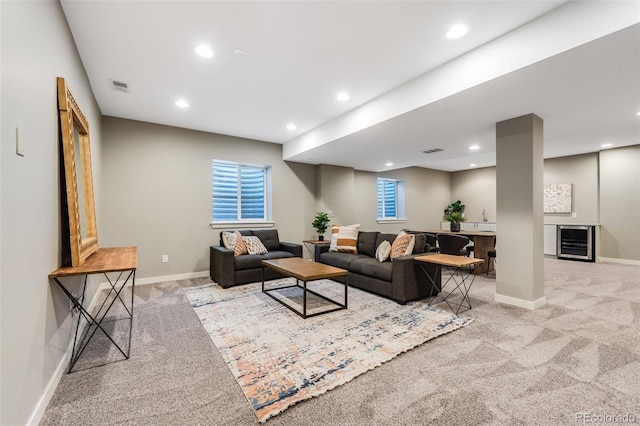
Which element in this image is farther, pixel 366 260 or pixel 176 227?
pixel 176 227

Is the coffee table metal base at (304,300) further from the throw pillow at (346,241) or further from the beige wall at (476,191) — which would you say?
the beige wall at (476,191)

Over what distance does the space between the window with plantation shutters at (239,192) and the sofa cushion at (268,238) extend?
595mm

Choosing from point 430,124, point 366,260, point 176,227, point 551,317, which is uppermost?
point 430,124

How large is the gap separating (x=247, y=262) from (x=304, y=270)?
1.44 metres

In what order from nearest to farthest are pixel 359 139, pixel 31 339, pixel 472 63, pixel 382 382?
pixel 31 339 → pixel 382 382 → pixel 472 63 → pixel 359 139

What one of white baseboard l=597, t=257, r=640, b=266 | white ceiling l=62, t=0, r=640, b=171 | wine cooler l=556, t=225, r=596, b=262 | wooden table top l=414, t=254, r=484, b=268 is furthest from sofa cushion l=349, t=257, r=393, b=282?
white baseboard l=597, t=257, r=640, b=266

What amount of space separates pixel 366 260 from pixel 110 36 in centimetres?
378

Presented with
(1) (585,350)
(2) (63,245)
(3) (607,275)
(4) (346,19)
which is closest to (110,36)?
(2) (63,245)

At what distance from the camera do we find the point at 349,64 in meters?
2.95

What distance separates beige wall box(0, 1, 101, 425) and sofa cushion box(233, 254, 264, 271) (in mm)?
2327

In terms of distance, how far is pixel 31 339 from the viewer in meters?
1.52

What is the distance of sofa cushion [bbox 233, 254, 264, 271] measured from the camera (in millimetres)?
4410

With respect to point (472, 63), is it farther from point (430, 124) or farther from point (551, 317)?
point (551, 317)

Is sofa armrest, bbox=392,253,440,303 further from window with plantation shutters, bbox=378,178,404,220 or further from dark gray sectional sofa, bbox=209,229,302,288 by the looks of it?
window with plantation shutters, bbox=378,178,404,220
